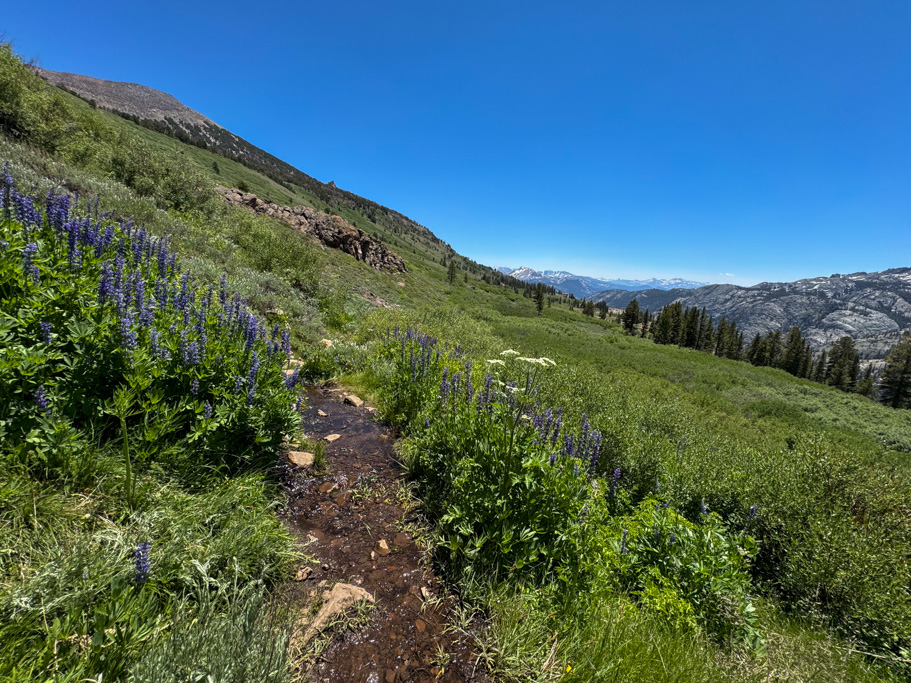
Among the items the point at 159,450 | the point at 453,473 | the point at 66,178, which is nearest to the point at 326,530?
the point at 453,473

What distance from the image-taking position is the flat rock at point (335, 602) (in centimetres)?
273

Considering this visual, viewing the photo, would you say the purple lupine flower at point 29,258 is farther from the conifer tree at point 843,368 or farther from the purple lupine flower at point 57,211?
the conifer tree at point 843,368

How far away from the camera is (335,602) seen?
2.99m

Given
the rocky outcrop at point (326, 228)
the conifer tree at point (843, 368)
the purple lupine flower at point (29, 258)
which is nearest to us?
the purple lupine flower at point (29, 258)

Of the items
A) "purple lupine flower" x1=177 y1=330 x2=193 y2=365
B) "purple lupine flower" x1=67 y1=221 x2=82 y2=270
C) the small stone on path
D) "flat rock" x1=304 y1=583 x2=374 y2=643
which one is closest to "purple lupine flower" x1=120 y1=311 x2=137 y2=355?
"purple lupine flower" x1=177 y1=330 x2=193 y2=365

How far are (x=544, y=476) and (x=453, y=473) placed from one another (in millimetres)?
1364

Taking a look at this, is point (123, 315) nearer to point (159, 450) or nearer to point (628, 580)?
point (159, 450)

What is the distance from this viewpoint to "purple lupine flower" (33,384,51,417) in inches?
102

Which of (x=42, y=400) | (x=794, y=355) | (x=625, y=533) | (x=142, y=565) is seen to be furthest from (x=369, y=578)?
(x=794, y=355)

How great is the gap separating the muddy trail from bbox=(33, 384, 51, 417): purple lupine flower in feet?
7.79

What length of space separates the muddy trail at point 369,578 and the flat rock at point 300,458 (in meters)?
0.09

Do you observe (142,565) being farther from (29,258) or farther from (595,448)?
(595,448)

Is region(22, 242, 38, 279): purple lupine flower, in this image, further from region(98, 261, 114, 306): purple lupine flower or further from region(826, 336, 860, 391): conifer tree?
region(826, 336, 860, 391): conifer tree

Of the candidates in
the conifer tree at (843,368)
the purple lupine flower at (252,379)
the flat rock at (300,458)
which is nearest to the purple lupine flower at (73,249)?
the purple lupine flower at (252,379)
